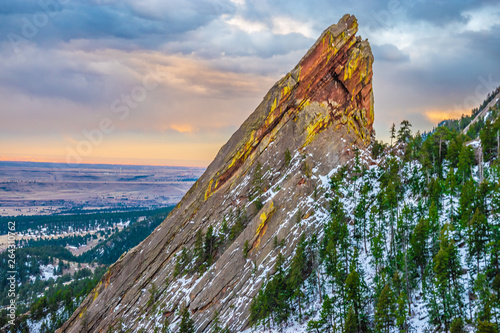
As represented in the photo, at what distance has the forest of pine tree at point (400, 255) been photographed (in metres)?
54.7

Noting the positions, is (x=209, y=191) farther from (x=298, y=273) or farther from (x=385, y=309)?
(x=385, y=309)

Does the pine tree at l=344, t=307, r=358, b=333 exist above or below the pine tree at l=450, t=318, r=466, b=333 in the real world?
below

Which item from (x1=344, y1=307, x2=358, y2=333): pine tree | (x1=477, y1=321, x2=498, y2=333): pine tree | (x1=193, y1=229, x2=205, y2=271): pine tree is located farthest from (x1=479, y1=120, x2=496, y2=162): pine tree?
(x1=193, y1=229, x2=205, y2=271): pine tree

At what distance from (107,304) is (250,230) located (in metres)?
42.5

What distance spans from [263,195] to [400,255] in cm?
3206

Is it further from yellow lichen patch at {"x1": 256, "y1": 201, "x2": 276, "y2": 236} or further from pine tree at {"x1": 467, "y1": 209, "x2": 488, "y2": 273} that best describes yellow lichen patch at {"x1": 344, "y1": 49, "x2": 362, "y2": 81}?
pine tree at {"x1": 467, "y1": 209, "x2": 488, "y2": 273}

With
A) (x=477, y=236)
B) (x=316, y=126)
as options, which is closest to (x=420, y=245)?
(x=477, y=236)

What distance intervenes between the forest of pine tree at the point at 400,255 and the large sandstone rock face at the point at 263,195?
19.1 ft

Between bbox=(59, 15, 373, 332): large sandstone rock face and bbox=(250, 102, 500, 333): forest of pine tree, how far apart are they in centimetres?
582

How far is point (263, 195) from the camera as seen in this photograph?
3410 inches

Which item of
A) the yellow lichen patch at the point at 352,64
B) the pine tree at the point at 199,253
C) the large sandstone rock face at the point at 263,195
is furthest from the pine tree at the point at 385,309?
the yellow lichen patch at the point at 352,64

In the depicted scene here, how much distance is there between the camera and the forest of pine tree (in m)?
54.7

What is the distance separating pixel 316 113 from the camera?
9450 centimetres

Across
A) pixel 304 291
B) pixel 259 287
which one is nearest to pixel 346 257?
pixel 304 291
